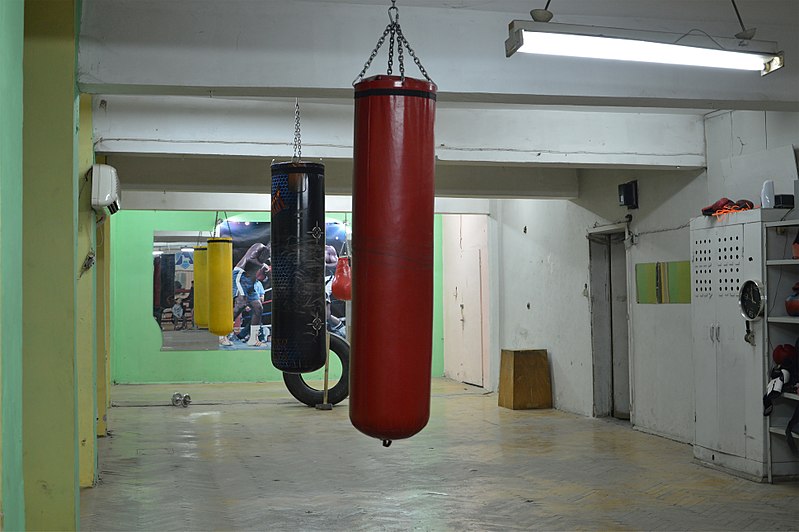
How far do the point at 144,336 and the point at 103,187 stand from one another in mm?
8554

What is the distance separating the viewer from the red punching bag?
343cm

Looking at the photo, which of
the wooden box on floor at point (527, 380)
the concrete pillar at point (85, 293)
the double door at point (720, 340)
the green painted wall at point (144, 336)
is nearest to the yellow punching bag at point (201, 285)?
the green painted wall at point (144, 336)

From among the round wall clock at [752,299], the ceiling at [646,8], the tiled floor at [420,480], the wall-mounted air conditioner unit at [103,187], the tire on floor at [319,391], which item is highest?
the ceiling at [646,8]

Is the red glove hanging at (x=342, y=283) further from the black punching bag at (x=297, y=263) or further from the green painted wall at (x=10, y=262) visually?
the green painted wall at (x=10, y=262)

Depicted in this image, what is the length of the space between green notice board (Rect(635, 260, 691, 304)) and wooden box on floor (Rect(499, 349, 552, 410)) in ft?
7.05

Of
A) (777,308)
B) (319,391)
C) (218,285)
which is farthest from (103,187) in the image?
(319,391)

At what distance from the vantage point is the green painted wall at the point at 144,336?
14281 mm

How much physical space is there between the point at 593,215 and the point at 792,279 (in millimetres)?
3621

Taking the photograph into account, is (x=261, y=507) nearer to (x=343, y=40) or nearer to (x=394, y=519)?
(x=394, y=519)

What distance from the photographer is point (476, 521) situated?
5359 millimetres

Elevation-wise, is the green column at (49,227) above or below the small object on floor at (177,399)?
above

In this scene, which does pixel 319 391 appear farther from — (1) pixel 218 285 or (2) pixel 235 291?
(2) pixel 235 291

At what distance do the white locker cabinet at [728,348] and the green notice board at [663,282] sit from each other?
1.03 m

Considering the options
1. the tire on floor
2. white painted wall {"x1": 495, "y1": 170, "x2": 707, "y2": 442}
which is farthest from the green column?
the tire on floor
